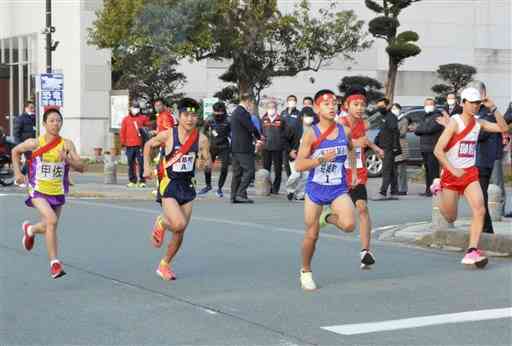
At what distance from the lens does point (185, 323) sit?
26.3ft

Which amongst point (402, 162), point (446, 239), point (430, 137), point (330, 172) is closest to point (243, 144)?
point (430, 137)

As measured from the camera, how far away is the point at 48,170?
10.3m

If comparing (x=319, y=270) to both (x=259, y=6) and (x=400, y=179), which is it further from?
(x=259, y=6)

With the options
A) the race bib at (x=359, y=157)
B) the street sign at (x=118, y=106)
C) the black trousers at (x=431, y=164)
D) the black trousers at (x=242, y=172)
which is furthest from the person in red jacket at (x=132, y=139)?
the race bib at (x=359, y=157)

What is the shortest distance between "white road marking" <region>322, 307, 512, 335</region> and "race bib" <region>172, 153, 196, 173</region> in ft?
9.72

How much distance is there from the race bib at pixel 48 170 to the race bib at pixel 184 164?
1.13 meters

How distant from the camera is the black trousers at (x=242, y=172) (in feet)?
62.7

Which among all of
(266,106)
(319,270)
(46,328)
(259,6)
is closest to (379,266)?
(319,270)

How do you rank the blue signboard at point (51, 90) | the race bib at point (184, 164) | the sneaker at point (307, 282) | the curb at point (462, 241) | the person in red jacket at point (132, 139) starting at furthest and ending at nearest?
the blue signboard at point (51, 90) → the person in red jacket at point (132, 139) → the curb at point (462, 241) → the race bib at point (184, 164) → the sneaker at point (307, 282)

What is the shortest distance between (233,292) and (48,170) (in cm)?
230

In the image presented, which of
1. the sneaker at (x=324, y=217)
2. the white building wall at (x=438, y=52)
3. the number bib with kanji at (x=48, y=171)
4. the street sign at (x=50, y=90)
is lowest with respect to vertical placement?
the sneaker at (x=324, y=217)

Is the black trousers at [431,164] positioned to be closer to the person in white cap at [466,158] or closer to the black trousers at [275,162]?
the black trousers at [275,162]

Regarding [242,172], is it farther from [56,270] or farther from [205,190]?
[56,270]

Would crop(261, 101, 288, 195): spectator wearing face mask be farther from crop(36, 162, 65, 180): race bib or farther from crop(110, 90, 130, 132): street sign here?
crop(110, 90, 130, 132): street sign
